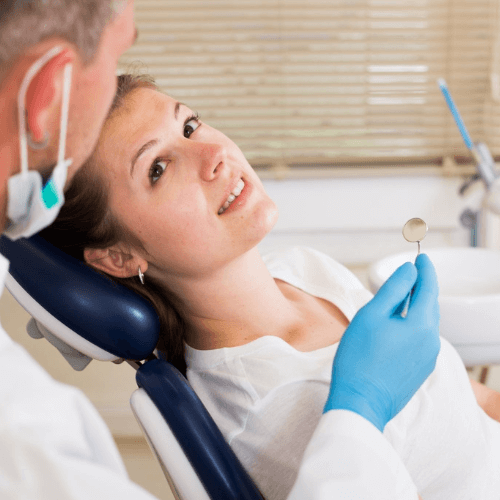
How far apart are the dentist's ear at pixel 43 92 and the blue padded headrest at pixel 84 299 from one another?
0.43 metres

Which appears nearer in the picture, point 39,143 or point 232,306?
point 39,143

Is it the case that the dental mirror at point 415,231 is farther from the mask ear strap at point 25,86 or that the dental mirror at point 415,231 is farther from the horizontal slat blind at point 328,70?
the horizontal slat blind at point 328,70

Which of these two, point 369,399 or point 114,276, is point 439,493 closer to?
point 369,399

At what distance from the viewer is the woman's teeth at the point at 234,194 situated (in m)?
0.94

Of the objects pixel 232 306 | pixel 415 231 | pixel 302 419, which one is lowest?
pixel 302 419

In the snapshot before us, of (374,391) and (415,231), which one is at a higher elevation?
(415,231)

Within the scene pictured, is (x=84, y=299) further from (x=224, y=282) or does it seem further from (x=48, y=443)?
(x=48, y=443)

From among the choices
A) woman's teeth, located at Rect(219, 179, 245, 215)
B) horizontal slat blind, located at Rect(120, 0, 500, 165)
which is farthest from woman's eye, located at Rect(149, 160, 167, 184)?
horizontal slat blind, located at Rect(120, 0, 500, 165)

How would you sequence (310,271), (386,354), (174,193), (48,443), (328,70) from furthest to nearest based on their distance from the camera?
(328,70) < (310,271) < (174,193) < (386,354) < (48,443)

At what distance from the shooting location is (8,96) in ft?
1.47

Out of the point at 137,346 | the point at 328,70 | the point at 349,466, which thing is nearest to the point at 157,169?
the point at 137,346

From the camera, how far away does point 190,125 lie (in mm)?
1002

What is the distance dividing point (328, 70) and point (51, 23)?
4.76 ft

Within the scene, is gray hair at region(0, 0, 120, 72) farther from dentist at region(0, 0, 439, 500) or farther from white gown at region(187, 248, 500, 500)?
white gown at region(187, 248, 500, 500)
